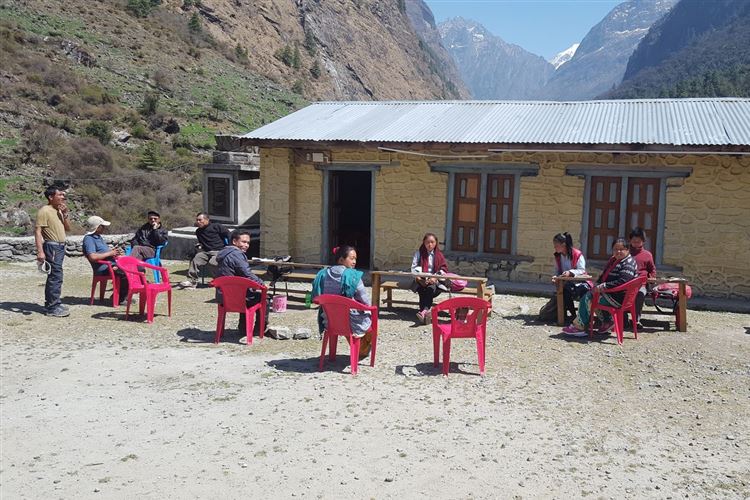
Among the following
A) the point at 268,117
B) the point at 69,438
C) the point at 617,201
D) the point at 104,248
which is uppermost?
the point at 268,117

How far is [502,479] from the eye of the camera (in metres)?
4.10

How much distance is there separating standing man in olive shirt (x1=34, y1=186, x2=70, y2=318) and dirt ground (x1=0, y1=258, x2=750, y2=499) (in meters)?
0.63

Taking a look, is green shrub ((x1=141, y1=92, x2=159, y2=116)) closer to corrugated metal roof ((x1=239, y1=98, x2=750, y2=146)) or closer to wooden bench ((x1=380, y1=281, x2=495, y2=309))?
corrugated metal roof ((x1=239, y1=98, x2=750, y2=146))

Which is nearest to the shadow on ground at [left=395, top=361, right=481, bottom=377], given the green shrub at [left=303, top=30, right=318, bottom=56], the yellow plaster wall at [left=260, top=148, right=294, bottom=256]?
the yellow plaster wall at [left=260, top=148, right=294, bottom=256]

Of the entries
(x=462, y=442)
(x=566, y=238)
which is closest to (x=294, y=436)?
(x=462, y=442)

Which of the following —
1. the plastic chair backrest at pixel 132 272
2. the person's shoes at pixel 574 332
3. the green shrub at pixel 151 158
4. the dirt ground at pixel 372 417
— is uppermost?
the green shrub at pixel 151 158

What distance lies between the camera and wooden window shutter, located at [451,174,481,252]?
446 inches

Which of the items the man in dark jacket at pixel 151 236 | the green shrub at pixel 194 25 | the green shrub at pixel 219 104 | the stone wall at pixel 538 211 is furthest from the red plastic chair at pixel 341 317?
the green shrub at pixel 194 25

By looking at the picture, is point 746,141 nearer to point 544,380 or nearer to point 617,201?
point 617,201

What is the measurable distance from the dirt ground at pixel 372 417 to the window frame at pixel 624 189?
105 inches

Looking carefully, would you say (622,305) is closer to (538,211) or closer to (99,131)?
(538,211)

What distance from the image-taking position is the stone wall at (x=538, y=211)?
33.0 ft

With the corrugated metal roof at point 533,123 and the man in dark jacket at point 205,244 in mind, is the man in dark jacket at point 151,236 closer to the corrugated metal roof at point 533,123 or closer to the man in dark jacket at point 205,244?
the man in dark jacket at point 205,244

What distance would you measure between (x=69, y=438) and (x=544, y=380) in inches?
156
